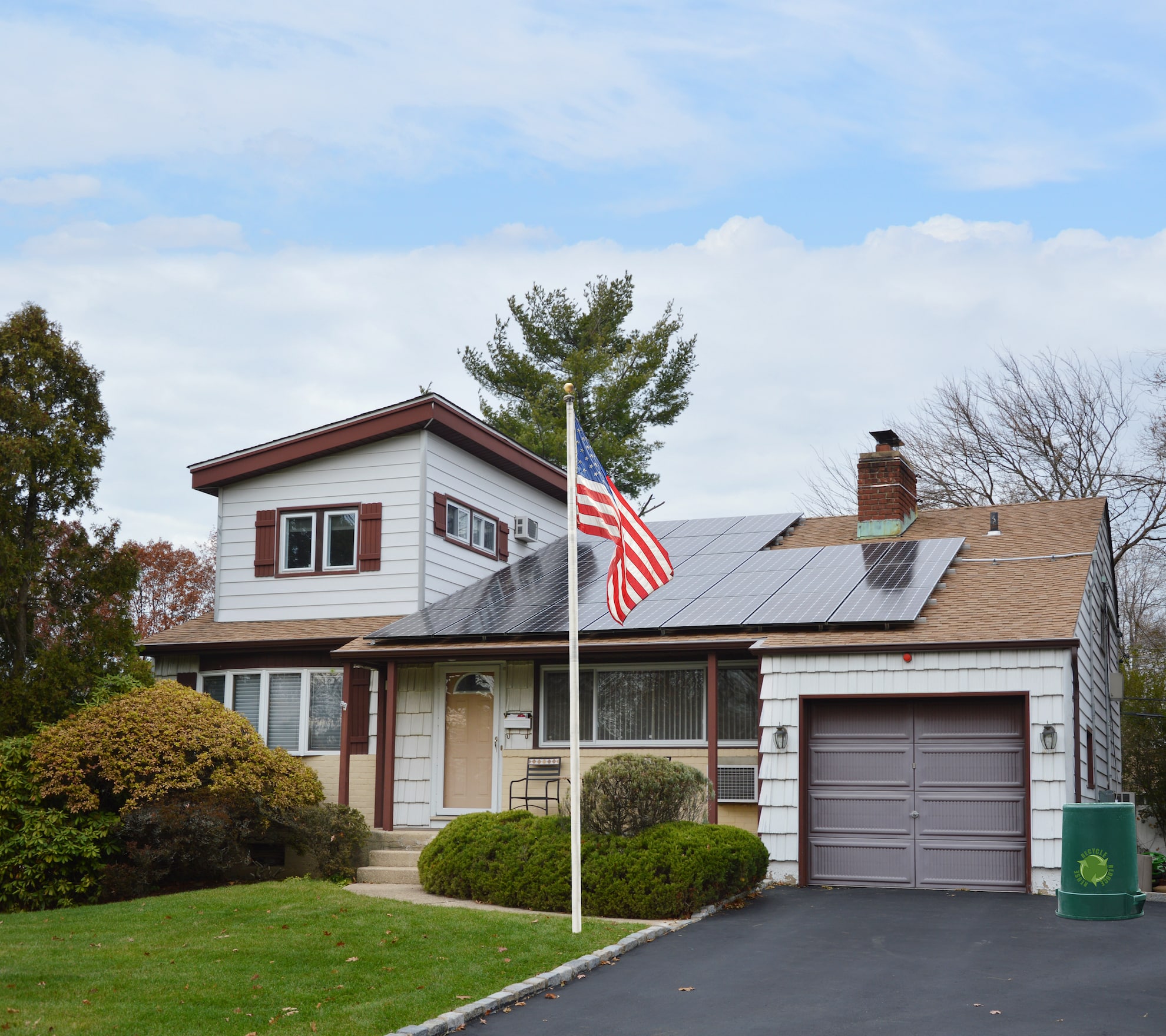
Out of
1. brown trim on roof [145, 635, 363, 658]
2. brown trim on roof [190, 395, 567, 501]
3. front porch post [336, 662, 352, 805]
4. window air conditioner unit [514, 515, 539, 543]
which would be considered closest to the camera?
front porch post [336, 662, 352, 805]

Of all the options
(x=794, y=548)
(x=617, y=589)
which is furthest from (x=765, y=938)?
(x=794, y=548)

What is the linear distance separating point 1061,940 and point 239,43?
11.4m

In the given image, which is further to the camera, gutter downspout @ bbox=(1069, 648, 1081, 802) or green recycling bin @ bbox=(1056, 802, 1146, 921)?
gutter downspout @ bbox=(1069, 648, 1081, 802)

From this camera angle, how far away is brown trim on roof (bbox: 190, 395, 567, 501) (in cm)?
1750

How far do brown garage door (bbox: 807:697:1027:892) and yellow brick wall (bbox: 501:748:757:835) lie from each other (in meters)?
0.89

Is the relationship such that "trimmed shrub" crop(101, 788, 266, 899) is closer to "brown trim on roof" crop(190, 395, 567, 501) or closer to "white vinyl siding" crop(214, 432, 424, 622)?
Answer: "white vinyl siding" crop(214, 432, 424, 622)

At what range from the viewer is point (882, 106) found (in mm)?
12859

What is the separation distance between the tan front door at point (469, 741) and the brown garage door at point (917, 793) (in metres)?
4.56

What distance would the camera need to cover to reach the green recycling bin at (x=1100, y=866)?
6988 mm

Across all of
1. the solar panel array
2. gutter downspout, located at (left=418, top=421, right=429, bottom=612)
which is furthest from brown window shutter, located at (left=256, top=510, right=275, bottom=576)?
the solar panel array

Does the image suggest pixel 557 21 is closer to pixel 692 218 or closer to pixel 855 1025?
pixel 692 218

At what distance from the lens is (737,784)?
14.0 metres

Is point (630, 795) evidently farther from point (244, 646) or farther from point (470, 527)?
point (470, 527)

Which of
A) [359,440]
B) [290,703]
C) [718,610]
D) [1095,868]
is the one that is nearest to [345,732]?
[290,703]
